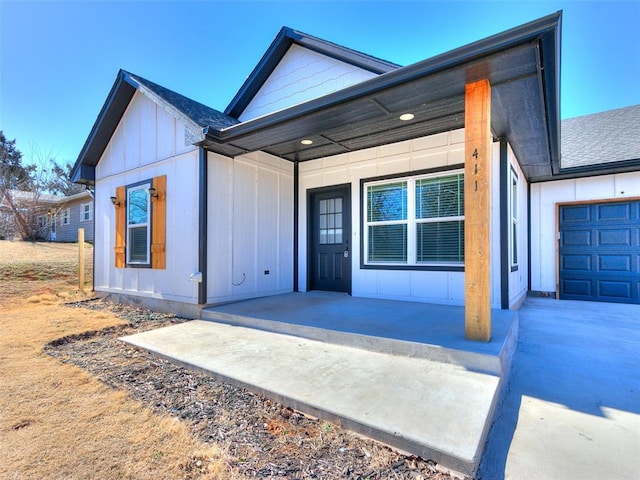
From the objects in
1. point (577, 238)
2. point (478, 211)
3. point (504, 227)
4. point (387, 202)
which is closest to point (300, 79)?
point (387, 202)

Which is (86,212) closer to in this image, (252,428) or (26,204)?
(26,204)

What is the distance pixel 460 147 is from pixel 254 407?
4.66 m

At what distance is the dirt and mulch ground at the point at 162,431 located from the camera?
5.57 feet

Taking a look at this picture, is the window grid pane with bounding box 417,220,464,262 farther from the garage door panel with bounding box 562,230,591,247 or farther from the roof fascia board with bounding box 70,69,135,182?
the roof fascia board with bounding box 70,69,135,182

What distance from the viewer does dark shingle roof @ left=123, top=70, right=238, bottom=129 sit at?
211 inches

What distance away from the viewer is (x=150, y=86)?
5.91m

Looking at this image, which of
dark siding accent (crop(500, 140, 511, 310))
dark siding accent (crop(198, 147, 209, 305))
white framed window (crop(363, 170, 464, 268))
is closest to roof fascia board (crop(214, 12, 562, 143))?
dark siding accent (crop(500, 140, 511, 310))

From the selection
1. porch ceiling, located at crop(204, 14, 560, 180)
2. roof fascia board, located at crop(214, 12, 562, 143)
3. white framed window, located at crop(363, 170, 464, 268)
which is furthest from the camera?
white framed window, located at crop(363, 170, 464, 268)

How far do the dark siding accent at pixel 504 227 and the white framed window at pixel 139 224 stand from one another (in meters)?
6.15

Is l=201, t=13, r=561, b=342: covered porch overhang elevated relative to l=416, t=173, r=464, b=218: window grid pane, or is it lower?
elevated

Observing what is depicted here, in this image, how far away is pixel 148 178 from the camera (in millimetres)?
6227

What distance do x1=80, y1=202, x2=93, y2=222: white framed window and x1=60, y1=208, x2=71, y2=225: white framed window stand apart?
1.99m

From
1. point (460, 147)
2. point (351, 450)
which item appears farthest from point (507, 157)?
point (351, 450)

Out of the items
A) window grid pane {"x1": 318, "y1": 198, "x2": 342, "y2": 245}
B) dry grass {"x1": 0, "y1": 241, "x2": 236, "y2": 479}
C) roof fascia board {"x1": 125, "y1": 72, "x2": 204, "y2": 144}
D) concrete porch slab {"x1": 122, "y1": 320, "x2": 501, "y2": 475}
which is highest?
roof fascia board {"x1": 125, "y1": 72, "x2": 204, "y2": 144}
